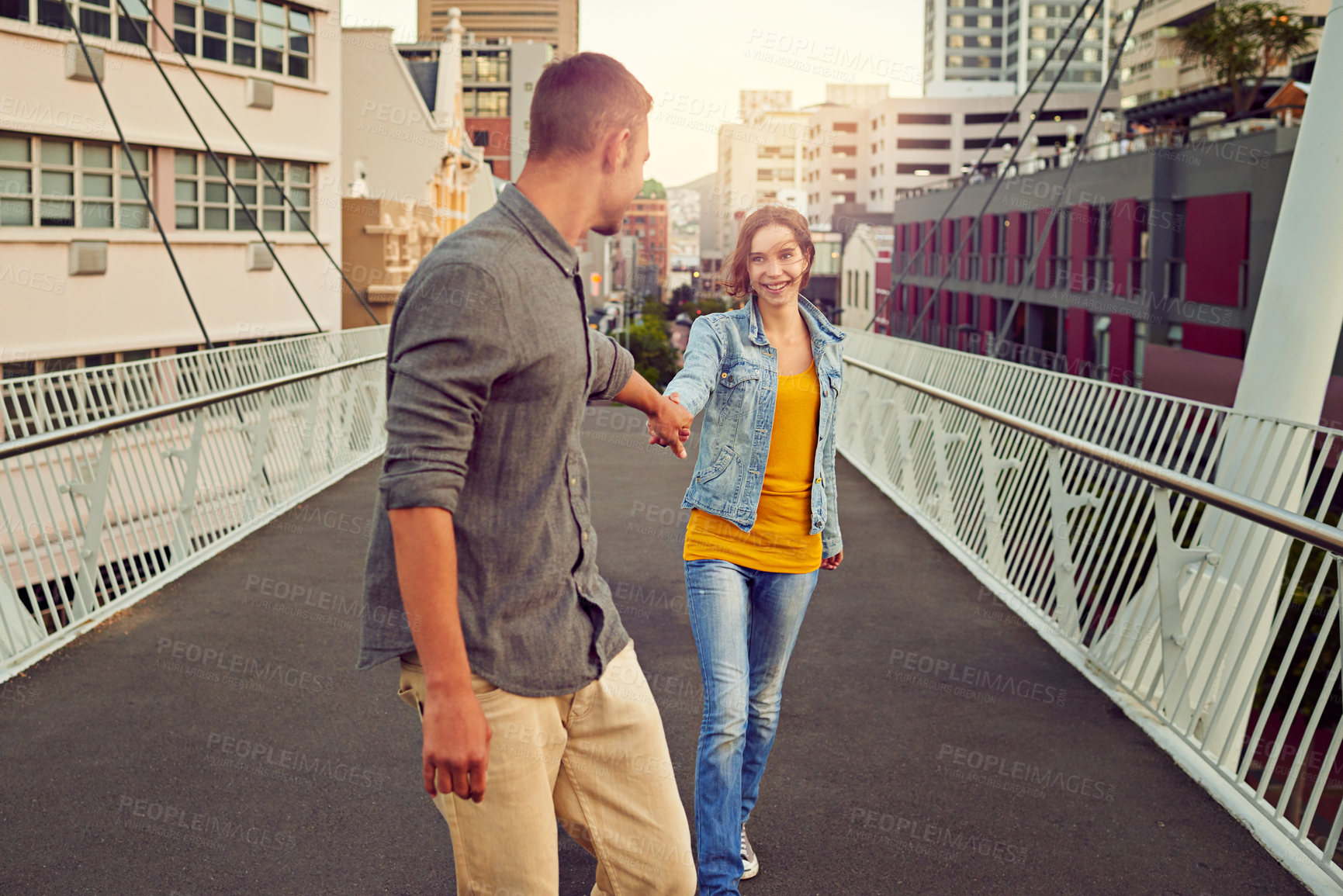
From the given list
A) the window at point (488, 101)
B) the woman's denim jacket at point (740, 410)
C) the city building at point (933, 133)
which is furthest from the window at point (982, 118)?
the woman's denim jacket at point (740, 410)

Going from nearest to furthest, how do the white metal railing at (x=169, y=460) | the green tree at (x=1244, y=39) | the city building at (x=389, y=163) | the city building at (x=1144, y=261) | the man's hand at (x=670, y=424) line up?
the man's hand at (x=670, y=424), the white metal railing at (x=169, y=460), the city building at (x=1144, y=261), the city building at (x=389, y=163), the green tree at (x=1244, y=39)

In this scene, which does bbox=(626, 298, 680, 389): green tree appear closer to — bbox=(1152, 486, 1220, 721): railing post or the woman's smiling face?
bbox=(1152, 486, 1220, 721): railing post

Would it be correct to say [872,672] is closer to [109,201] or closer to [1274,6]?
[109,201]

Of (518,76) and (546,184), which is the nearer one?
(546,184)

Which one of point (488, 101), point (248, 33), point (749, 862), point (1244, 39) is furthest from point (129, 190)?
point (488, 101)

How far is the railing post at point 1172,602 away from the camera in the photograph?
5242 mm

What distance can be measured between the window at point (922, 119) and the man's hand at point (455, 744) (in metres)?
118

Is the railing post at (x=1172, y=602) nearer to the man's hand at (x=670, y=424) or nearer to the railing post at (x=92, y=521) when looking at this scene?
the man's hand at (x=670, y=424)

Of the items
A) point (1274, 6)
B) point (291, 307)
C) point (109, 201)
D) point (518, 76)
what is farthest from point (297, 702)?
point (518, 76)

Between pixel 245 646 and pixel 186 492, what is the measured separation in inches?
97.3

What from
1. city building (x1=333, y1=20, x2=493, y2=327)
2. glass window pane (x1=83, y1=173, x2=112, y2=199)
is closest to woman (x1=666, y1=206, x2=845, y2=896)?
glass window pane (x1=83, y1=173, x2=112, y2=199)

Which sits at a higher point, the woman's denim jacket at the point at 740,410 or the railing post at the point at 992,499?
the woman's denim jacket at the point at 740,410

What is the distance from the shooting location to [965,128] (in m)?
113

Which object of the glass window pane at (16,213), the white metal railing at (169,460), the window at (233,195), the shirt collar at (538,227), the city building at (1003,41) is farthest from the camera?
the city building at (1003,41)
